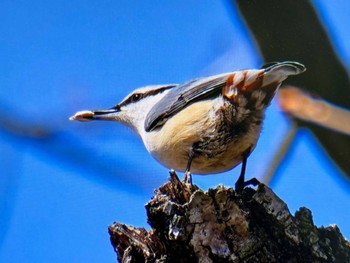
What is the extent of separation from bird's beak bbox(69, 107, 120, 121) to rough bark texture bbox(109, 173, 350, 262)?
106 centimetres

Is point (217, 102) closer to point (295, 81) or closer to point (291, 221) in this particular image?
point (295, 81)

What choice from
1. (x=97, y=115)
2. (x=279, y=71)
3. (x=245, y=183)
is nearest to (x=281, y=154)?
(x=245, y=183)

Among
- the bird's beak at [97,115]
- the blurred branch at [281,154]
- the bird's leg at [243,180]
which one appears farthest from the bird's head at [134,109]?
the blurred branch at [281,154]

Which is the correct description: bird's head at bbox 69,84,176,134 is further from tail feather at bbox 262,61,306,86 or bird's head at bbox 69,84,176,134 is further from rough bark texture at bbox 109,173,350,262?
rough bark texture at bbox 109,173,350,262

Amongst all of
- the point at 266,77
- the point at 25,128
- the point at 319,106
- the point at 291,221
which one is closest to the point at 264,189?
the point at 291,221

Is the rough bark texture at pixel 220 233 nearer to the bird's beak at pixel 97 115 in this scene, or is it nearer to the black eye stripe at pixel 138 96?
the bird's beak at pixel 97 115

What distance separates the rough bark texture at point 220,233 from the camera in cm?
124

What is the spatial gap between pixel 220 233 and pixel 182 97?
97 cm

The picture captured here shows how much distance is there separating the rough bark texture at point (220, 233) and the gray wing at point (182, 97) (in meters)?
0.69

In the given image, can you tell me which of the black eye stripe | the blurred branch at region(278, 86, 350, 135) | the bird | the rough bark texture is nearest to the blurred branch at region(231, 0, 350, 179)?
the blurred branch at region(278, 86, 350, 135)

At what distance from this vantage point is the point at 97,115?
253cm

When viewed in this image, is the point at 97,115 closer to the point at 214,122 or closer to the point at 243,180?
the point at 214,122

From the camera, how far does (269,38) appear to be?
1.24 metres

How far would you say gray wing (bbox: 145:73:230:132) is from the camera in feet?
6.53
